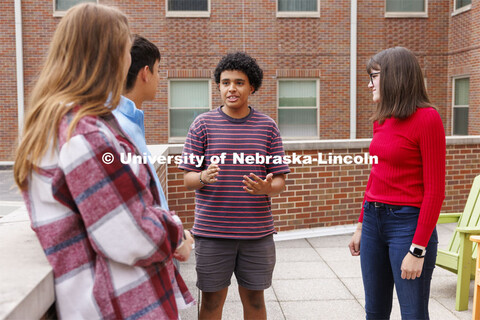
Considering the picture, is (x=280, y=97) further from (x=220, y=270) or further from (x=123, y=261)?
(x=123, y=261)

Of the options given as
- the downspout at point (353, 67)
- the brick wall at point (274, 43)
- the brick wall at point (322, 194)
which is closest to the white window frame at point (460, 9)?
the brick wall at point (274, 43)

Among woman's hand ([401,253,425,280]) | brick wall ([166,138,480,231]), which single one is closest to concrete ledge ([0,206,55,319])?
woman's hand ([401,253,425,280])

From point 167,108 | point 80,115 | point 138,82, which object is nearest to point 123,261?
point 80,115

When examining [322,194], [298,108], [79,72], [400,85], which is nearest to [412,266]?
[400,85]

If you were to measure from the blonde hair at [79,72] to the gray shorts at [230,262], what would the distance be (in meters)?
1.57

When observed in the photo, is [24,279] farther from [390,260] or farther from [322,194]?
[322,194]

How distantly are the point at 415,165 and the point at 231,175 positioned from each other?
102cm

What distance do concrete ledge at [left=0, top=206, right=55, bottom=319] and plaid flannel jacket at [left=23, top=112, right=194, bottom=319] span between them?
0.19ft

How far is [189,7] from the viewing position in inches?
591

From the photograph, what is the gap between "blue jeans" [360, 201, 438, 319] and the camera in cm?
249

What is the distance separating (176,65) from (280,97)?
3.34 metres

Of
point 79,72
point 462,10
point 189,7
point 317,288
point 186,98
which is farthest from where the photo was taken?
point 186,98

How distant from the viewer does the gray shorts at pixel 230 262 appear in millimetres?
2885

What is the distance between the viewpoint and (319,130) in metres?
15.4
